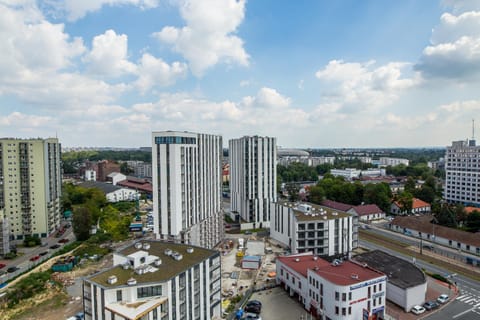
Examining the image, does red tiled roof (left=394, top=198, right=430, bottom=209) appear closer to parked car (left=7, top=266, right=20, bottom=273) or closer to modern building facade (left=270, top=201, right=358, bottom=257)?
modern building facade (left=270, top=201, right=358, bottom=257)

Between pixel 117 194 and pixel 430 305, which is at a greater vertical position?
pixel 117 194

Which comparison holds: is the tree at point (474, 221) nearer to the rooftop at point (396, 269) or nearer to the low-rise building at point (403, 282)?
the rooftop at point (396, 269)

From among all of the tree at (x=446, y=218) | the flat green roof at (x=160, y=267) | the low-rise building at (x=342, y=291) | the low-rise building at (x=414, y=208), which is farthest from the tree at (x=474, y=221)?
the flat green roof at (x=160, y=267)

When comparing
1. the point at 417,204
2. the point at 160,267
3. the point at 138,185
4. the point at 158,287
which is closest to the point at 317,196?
the point at 417,204

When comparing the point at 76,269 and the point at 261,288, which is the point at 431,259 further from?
the point at 76,269

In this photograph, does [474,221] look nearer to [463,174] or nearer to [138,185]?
[463,174]

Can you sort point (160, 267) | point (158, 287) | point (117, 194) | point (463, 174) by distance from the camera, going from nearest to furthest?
point (158, 287), point (160, 267), point (463, 174), point (117, 194)
